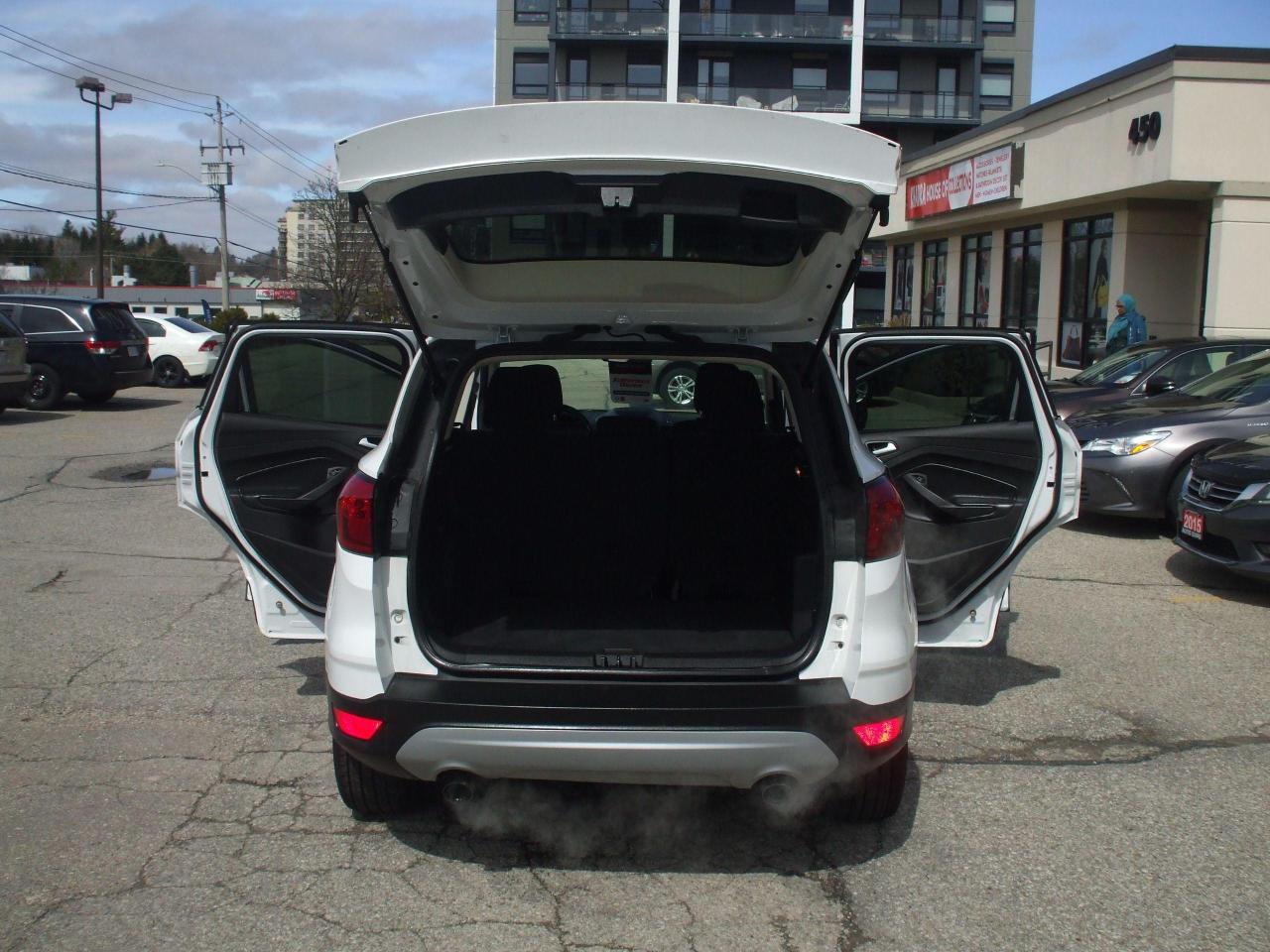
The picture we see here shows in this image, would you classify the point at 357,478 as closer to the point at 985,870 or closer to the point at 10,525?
the point at 985,870

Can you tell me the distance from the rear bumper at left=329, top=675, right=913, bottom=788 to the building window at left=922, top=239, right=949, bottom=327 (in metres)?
26.5

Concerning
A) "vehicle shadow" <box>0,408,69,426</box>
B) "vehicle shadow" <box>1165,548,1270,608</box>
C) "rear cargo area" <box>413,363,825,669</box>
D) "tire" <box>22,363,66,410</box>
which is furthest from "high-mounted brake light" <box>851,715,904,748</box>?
"tire" <box>22,363,66,410</box>

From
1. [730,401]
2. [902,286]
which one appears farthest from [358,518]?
[902,286]

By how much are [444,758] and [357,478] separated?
0.88 metres

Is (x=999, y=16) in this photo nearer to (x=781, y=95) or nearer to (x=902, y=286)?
(x=781, y=95)

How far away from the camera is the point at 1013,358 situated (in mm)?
4980

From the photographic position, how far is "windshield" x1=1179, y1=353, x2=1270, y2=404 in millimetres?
9224

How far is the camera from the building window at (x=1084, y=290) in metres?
20.5

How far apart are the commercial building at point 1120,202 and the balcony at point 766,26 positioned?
76.5 ft

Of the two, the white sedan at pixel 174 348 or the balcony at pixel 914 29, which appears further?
the balcony at pixel 914 29

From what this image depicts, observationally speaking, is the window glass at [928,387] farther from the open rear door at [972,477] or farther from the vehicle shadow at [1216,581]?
the vehicle shadow at [1216,581]

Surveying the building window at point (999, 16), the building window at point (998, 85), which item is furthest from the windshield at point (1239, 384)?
the building window at point (999, 16)

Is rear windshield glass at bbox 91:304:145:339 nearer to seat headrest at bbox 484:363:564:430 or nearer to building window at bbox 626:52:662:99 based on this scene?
seat headrest at bbox 484:363:564:430

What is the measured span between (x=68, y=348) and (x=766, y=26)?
37.7 m
